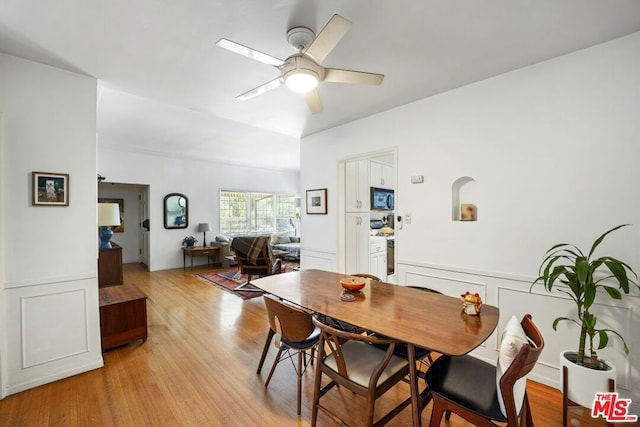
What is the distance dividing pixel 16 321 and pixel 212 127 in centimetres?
334

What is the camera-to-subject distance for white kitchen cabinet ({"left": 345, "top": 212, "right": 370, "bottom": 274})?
13.4ft

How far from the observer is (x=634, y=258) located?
188 centimetres

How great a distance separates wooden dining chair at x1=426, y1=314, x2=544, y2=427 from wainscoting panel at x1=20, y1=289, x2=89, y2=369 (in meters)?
2.80

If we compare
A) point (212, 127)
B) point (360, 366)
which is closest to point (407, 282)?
point (360, 366)

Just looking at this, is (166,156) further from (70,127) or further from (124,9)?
(124,9)

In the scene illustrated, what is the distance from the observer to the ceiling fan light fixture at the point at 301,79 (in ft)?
5.76

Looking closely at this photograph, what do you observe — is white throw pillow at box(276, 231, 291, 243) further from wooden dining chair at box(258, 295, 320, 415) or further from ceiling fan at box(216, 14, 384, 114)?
ceiling fan at box(216, 14, 384, 114)

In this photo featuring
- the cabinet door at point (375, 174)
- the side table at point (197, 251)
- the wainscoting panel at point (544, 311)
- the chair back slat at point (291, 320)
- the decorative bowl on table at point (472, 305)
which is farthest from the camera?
the side table at point (197, 251)

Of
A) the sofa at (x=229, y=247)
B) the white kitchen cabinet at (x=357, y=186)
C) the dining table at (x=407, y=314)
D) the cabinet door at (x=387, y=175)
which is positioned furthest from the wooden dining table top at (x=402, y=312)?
the sofa at (x=229, y=247)

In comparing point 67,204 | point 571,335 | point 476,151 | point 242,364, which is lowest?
point 242,364

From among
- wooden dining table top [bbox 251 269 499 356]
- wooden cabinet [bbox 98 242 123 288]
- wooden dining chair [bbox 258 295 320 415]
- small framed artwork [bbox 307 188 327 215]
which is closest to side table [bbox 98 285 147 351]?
wooden dining table top [bbox 251 269 499 356]

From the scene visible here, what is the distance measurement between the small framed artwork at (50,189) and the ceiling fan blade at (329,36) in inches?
89.9

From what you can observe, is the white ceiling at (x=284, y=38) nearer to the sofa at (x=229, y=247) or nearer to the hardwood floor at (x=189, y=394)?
the hardwood floor at (x=189, y=394)

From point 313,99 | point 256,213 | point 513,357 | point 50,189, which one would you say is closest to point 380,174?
point 313,99
